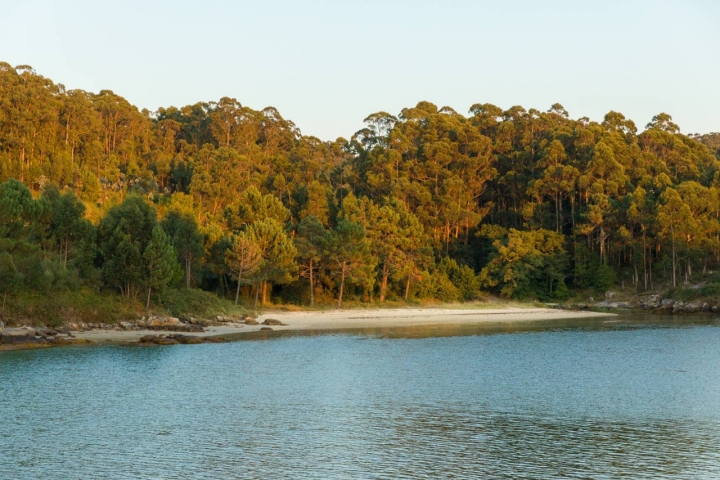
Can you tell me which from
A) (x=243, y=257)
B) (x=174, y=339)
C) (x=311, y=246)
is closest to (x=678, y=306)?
(x=311, y=246)

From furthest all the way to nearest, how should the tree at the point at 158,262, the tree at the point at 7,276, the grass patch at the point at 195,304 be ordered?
the grass patch at the point at 195,304 < the tree at the point at 158,262 < the tree at the point at 7,276

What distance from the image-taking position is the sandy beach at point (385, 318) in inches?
1960

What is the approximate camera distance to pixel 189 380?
2983 centimetres

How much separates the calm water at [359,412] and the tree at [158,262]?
967cm

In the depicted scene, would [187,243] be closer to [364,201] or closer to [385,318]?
[385,318]

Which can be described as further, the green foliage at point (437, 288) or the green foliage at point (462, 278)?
the green foliage at point (462, 278)

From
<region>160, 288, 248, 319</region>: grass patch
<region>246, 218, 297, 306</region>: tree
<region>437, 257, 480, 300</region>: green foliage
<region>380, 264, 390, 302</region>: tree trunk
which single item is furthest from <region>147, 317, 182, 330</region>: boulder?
<region>437, 257, 480, 300</region>: green foliage

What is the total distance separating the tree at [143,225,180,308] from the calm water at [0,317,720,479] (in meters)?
9.67

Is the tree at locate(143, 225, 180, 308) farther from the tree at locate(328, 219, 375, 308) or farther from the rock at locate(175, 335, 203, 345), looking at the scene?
the tree at locate(328, 219, 375, 308)

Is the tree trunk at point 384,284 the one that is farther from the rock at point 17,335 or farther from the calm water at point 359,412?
the rock at point 17,335

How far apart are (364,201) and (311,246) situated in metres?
9.58

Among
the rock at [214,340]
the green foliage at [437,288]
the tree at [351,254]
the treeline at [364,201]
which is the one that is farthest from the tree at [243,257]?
the green foliage at [437,288]

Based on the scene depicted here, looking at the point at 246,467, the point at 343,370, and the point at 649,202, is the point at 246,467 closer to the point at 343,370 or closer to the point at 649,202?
the point at 343,370

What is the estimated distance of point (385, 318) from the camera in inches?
2527
